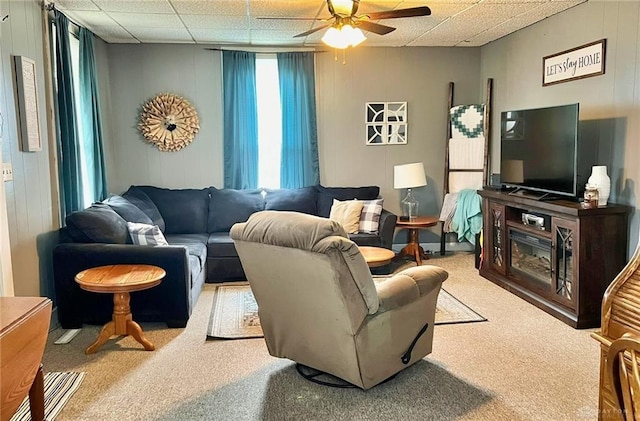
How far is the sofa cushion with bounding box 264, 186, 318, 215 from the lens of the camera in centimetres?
567

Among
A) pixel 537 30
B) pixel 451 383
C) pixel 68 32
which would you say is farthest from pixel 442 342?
pixel 68 32

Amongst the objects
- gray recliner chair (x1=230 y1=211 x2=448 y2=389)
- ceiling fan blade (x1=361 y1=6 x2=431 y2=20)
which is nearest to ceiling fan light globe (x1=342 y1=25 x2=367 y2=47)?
ceiling fan blade (x1=361 y1=6 x2=431 y2=20)

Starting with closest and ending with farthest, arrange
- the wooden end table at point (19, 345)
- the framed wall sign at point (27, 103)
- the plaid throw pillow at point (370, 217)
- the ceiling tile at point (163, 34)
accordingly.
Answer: the wooden end table at point (19, 345) → the framed wall sign at point (27, 103) → the ceiling tile at point (163, 34) → the plaid throw pillow at point (370, 217)

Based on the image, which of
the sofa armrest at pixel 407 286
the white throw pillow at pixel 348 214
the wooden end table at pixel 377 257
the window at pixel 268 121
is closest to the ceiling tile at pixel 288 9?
the window at pixel 268 121

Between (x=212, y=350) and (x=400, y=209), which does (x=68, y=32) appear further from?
(x=400, y=209)

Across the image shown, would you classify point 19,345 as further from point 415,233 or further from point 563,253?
point 415,233

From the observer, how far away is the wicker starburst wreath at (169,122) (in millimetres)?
5734

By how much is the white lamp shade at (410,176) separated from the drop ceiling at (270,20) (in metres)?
1.37

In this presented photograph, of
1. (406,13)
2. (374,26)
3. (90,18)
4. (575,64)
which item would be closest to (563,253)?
(575,64)

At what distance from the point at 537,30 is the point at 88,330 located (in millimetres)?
4680

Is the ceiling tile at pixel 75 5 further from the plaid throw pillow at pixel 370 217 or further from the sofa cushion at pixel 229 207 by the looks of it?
the plaid throw pillow at pixel 370 217

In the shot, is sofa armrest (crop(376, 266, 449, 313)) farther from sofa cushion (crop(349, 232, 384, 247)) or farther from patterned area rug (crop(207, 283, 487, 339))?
sofa cushion (crop(349, 232, 384, 247))

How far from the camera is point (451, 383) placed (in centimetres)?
294

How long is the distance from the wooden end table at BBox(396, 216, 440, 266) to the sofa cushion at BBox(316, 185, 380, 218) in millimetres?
465
